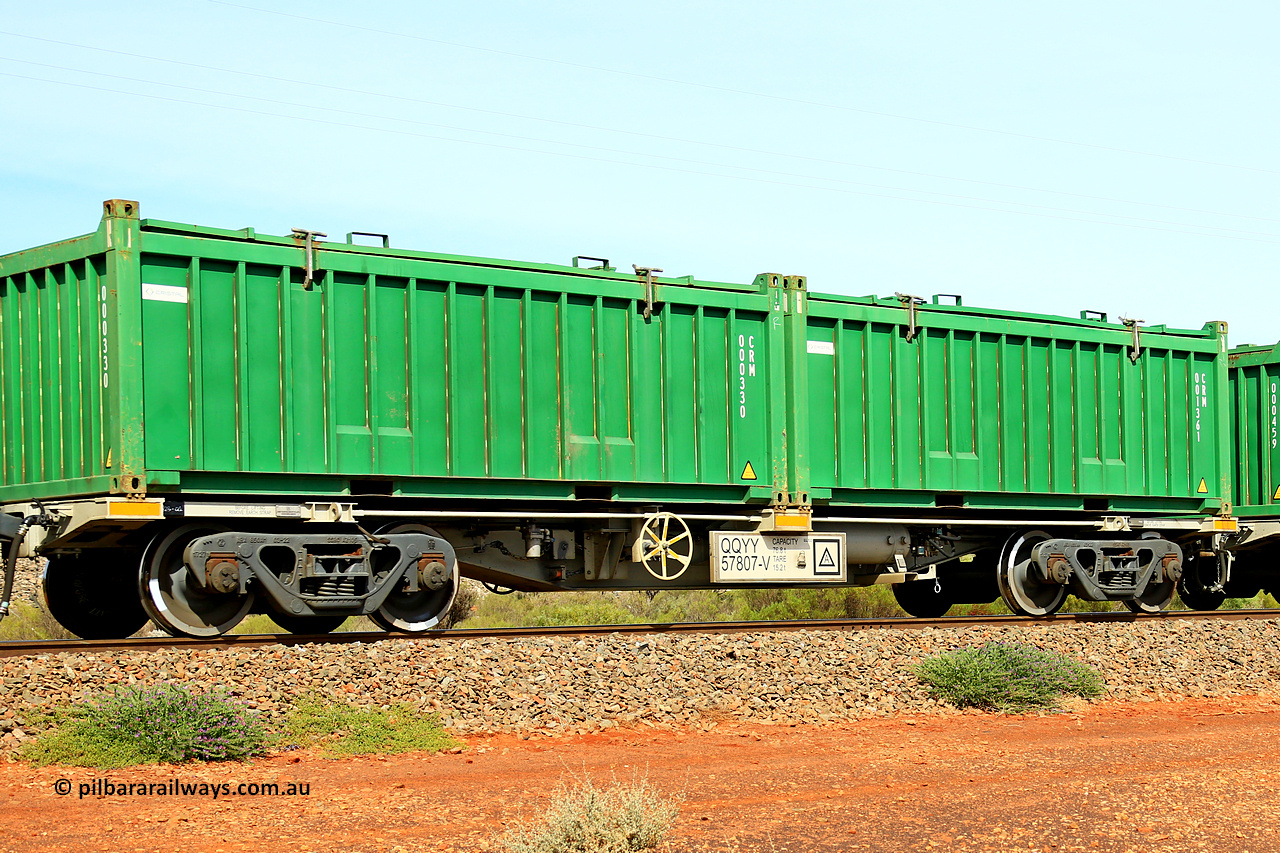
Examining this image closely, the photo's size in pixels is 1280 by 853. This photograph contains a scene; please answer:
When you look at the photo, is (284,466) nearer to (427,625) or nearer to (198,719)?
(427,625)

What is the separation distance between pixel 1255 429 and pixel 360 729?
14.1m

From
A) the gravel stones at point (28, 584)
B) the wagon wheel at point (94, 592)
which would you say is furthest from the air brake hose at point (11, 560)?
the gravel stones at point (28, 584)

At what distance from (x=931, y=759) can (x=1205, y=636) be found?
644 cm

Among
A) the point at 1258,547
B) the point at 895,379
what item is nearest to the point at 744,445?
the point at 895,379

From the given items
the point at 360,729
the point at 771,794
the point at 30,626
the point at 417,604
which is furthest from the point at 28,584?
the point at 771,794

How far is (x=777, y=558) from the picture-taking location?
1409 cm

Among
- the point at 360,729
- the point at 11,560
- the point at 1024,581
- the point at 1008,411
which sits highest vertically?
the point at 1008,411

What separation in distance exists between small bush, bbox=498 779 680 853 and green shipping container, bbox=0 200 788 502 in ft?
19.3

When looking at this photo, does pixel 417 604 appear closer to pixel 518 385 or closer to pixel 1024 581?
pixel 518 385

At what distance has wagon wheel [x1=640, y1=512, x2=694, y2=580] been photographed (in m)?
13.4

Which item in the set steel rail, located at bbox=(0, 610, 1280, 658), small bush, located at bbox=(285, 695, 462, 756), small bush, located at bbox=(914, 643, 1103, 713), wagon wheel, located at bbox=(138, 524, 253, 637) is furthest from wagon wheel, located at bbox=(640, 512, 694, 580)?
small bush, located at bbox=(285, 695, 462, 756)

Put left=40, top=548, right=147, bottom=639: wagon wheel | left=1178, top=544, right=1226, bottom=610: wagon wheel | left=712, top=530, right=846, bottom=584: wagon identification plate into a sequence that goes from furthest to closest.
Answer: left=1178, top=544, right=1226, bottom=610: wagon wheel
left=712, top=530, right=846, bottom=584: wagon identification plate
left=40, top=548, right=147, bottom=639: wagon wheel

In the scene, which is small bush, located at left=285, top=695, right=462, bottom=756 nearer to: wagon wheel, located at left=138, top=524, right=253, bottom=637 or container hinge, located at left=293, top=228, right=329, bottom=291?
wagon wheel, located at left=138, top=524, right=253, bottom=637

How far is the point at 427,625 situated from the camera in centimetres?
1220
